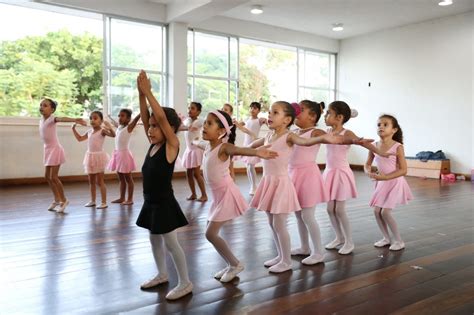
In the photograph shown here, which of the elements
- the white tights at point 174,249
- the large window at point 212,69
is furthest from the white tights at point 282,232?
the large window at point 212,69

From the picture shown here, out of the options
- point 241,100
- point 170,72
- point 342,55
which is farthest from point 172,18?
point 342,55

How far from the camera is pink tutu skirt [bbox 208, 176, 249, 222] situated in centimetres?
237

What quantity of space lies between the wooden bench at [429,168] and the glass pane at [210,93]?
4.50 m

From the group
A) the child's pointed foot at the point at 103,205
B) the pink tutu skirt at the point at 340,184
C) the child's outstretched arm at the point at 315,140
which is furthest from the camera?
the child's pointed foot at the point at 103,205

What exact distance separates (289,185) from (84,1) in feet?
19.8

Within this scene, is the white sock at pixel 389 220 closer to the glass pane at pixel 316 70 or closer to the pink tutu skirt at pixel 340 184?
the pink tutu skirt at pixel 340 184

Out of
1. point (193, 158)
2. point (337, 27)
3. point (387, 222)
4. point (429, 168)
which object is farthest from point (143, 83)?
point (337, 27)

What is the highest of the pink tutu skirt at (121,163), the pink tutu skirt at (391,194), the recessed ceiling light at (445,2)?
the recessed ceiling light at (445,2)

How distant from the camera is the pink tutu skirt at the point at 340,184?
311 cm

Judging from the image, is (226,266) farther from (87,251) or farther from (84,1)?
(84,1)

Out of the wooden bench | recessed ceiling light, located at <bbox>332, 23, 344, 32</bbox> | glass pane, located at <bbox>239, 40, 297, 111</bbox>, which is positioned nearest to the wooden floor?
the wooden bench

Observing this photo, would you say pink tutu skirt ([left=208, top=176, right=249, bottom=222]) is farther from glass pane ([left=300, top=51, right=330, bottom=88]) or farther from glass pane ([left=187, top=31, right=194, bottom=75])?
glass pane ([left=300, top=51, right=330, bottom=88])

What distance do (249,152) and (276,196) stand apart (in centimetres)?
48

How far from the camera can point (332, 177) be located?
319cm
